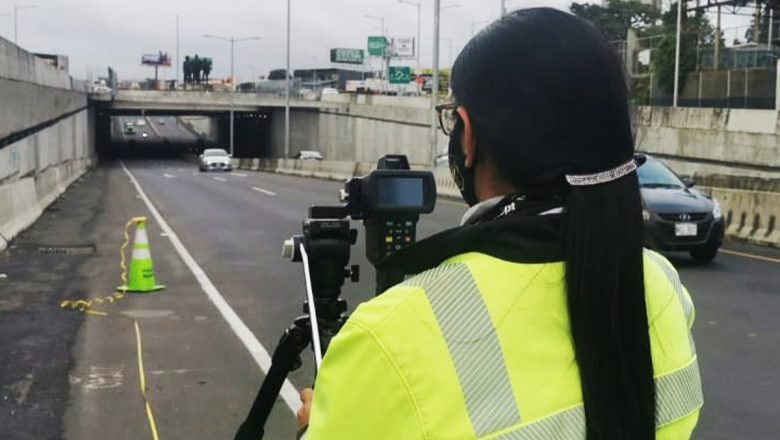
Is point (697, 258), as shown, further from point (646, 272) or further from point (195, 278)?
point (646, 272)

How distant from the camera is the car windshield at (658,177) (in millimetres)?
14488

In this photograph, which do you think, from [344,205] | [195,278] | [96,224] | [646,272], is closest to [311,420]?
[646,272]

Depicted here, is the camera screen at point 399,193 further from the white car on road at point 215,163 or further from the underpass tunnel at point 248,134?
the underpass tunnel at point 248,134

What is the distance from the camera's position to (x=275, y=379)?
8.64ft

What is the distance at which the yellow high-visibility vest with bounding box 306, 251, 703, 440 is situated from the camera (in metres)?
1.41

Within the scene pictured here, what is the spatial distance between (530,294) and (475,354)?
14 cm

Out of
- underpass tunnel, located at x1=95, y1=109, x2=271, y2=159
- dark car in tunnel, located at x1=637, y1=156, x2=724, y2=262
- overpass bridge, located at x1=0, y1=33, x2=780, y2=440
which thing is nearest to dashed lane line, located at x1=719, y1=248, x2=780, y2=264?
overpass bridge, located at x1=0, y1=33, x2=780, y2=440

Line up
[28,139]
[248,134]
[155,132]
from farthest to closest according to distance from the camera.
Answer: [155,132] < [248,134] < [28,139]

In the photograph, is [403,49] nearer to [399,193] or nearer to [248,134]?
[248,134]

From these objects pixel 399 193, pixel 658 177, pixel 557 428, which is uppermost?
pixel 399 193

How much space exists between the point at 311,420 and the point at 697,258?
517 inches

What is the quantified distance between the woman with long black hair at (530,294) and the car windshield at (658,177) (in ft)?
42.8

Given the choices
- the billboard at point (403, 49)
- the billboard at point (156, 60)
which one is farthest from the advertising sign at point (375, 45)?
the billboard at point (156, 60)

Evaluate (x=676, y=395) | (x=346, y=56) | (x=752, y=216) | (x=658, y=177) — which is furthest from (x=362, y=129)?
(x=346, y=56)
